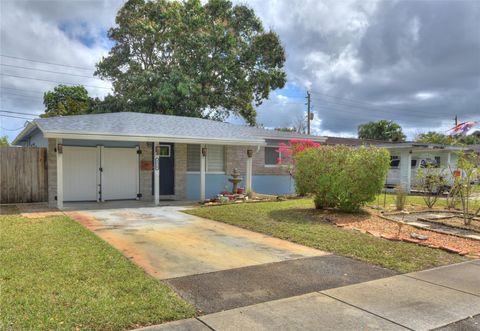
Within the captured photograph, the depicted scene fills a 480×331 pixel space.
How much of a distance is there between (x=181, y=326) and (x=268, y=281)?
1.79m

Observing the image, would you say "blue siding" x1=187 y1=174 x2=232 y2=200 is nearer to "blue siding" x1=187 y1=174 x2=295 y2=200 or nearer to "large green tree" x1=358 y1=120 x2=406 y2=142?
"blue siding" x1=187 y1=174 x2=295 y2=200

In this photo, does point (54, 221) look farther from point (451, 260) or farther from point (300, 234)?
point (451, 260)

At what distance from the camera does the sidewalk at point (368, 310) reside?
13.1 ft

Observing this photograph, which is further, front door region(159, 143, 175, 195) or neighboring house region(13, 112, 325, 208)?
front door region(159, 143, 175, 195)

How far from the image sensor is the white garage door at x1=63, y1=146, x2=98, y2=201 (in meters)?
13.7

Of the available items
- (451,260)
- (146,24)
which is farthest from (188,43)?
(451,260)

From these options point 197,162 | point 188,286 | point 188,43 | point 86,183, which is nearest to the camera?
point 188,286

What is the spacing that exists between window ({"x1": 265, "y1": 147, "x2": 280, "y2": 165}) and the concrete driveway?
833 cm

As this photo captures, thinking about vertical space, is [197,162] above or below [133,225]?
above

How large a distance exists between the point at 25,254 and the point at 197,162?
10.1 metres

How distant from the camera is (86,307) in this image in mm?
4176

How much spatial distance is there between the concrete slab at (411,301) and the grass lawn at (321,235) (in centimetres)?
82

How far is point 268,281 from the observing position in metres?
5.38

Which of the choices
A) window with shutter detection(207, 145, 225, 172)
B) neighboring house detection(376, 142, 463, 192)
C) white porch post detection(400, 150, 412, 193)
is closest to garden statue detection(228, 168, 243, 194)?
window with shutter detection(207, 145, 225, 172)
